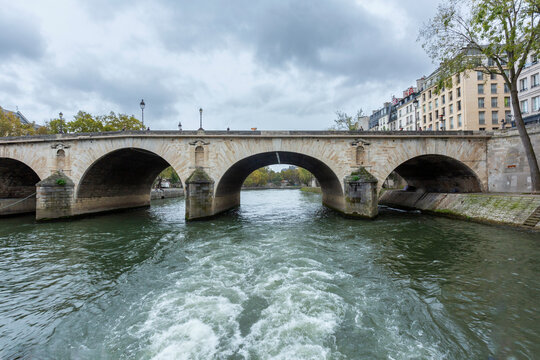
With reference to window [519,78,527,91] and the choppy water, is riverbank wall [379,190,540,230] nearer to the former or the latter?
the choppy water

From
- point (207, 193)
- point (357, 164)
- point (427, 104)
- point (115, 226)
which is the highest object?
point (427, 104)

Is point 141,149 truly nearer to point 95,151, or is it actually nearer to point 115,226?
point 95,151

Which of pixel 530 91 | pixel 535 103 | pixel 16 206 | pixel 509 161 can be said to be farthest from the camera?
pixel 530 91

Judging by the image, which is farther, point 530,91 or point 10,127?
point 10,127

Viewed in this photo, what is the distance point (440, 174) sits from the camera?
23.0 m

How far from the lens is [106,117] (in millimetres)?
35062

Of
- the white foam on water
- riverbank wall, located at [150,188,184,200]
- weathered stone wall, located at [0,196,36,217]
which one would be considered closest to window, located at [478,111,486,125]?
the white foam on water

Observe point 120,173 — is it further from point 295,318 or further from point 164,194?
point 295,318

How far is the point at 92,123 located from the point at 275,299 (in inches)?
1411

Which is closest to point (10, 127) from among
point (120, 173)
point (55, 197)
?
point (120, 173)

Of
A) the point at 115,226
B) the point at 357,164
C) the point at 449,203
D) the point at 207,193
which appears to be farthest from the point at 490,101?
the point at 115,226

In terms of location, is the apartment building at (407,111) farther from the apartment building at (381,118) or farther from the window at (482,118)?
the window at (482,118)

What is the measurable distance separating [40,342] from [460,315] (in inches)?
Result: 301

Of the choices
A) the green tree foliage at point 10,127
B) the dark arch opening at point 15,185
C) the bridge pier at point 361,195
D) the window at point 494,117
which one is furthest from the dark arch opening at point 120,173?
the window at point 494,117
